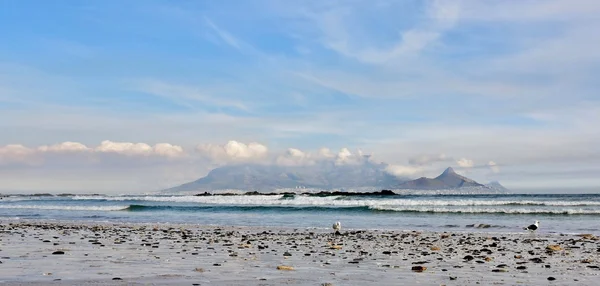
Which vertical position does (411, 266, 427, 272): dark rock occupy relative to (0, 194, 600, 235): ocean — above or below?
below

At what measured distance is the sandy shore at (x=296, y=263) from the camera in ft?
28.5

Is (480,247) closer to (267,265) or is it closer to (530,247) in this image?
(530,247)

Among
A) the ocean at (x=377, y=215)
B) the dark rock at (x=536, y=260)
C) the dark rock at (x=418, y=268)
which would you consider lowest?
the dark rock at (x=536, y=260)

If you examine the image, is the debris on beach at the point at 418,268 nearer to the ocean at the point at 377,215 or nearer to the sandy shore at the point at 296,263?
the sandy shore at the point at 296,263

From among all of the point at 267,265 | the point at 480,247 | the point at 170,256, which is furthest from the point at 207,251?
the point at 480,247

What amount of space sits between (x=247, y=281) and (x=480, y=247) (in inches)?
354

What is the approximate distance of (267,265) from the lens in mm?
10820

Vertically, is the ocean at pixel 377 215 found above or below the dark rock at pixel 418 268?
above

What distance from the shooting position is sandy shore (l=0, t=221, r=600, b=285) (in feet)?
28.5

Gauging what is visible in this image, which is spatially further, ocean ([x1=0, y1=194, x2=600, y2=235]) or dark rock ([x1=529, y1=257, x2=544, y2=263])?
ocean ([x1=0, y1=194, x2=600, y2=235])

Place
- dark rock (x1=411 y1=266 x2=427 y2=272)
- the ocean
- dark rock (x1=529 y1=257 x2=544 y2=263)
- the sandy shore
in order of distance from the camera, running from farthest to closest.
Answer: the ocean < dark rock (x1=529 y1=257 x2=544 y2=263) < dark rock (x1=411 y1=266 x2=427 y2=272) < the sandy shore

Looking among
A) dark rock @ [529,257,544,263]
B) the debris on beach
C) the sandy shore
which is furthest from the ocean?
the debris on beach

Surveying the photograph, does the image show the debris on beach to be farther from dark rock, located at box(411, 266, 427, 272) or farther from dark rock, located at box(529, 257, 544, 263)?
dark rock, located at box(529, 257, 544, 263)

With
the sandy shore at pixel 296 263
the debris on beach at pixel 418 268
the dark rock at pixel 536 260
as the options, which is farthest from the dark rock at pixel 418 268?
the dark rock at pixel 536 260
